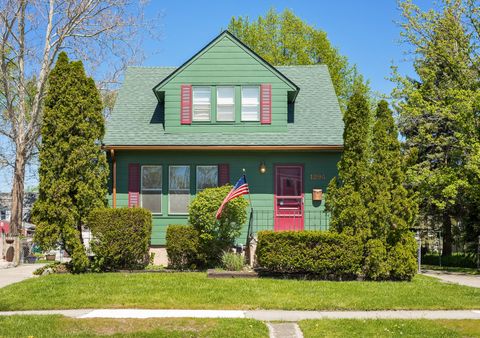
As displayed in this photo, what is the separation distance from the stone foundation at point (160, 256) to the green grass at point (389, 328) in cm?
940

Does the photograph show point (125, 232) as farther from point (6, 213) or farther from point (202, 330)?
point (6, 213)

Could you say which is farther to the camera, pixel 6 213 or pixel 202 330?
pixel 6 213

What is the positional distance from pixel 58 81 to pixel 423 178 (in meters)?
12.3

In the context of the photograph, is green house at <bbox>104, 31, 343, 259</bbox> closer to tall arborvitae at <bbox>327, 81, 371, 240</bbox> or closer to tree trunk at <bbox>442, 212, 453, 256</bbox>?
tall arborvitae at <bbox>327, 81, 371, 240</bbox>

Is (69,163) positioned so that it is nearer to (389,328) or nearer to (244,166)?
(244,166)

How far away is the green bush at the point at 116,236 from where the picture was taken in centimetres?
1617

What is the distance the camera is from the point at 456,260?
89.7 ft

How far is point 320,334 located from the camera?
30.9ft

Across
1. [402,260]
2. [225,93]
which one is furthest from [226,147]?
[402,260]

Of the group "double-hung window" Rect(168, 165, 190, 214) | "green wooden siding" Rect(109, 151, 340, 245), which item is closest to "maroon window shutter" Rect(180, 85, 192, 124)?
"green wooden siding" Rect(109, 151, 340, 245)

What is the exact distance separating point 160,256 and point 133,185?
2.46 m

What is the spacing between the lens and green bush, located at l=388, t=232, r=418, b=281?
1525 cm

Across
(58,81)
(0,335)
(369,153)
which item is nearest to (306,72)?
(369,153)

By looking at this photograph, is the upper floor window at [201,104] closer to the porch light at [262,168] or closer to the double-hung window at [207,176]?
the double-hung window at [207,176]
